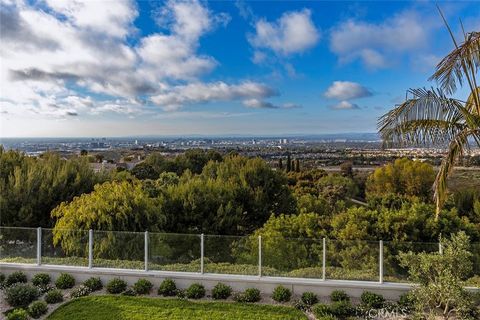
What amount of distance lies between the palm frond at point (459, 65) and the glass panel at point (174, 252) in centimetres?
730

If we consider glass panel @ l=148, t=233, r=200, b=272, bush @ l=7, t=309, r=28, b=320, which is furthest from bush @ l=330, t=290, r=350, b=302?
bush @ l=7, t=309, r=28, b=320

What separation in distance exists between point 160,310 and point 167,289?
93 cm

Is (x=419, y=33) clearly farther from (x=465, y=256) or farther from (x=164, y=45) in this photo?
(x=164, y=45)

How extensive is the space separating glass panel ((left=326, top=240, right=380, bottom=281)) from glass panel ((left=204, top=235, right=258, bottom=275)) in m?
2.04

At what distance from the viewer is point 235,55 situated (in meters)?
24.1

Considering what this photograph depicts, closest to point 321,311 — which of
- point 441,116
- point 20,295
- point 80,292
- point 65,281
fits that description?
point 441,116

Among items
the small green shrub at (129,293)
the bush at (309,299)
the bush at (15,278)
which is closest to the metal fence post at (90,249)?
the small green shrub at (129,293)

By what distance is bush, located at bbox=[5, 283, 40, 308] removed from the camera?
895 centimetres

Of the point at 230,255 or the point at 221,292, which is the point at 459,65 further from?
the point at 221,292

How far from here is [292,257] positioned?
398 inches

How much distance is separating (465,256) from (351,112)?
23.5 meters

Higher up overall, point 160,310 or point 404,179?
point 404,179

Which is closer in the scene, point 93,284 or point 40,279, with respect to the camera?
point 93,284

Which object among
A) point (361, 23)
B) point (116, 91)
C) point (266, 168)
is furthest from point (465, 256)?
point (116, 91)
